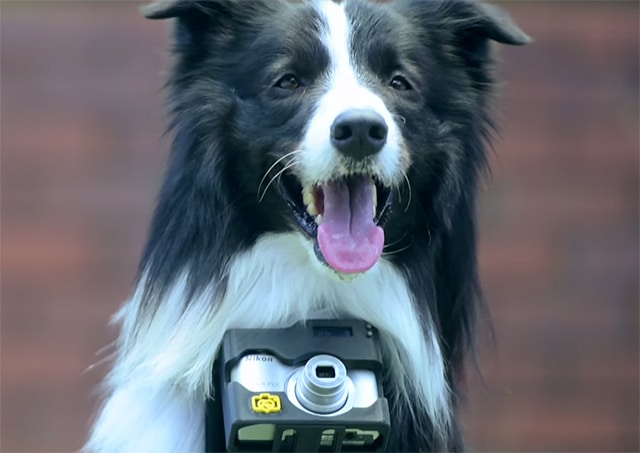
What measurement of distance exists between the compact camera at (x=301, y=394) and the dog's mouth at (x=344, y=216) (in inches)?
7.6

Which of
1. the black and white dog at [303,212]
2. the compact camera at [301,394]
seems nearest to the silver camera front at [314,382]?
the compact camera at [301,394]

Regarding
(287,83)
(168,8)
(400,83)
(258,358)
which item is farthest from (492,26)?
(258,358)

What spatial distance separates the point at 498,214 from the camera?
7.28m

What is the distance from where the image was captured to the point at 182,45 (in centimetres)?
363

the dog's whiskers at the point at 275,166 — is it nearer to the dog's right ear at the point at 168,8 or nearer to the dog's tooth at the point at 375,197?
the dog's tooth at the point at 375,197

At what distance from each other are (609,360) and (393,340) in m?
4.09

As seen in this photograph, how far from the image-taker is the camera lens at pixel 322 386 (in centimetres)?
307

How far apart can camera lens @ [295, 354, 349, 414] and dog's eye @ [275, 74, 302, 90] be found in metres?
0.74

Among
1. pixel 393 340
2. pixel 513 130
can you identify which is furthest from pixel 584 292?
pixel 393 340

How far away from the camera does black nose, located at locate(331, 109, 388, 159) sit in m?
3.23

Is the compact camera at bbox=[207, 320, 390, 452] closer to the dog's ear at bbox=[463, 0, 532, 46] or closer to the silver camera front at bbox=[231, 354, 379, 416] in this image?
the silver camera front at bbox=[231, 354, 379, 416]

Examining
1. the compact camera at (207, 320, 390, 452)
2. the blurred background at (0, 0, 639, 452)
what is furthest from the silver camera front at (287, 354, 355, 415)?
the blurred background at (0, 0, 639, 452)

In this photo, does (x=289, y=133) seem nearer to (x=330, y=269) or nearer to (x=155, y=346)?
(x=330, y=269)

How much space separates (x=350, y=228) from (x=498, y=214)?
13.3 feet
